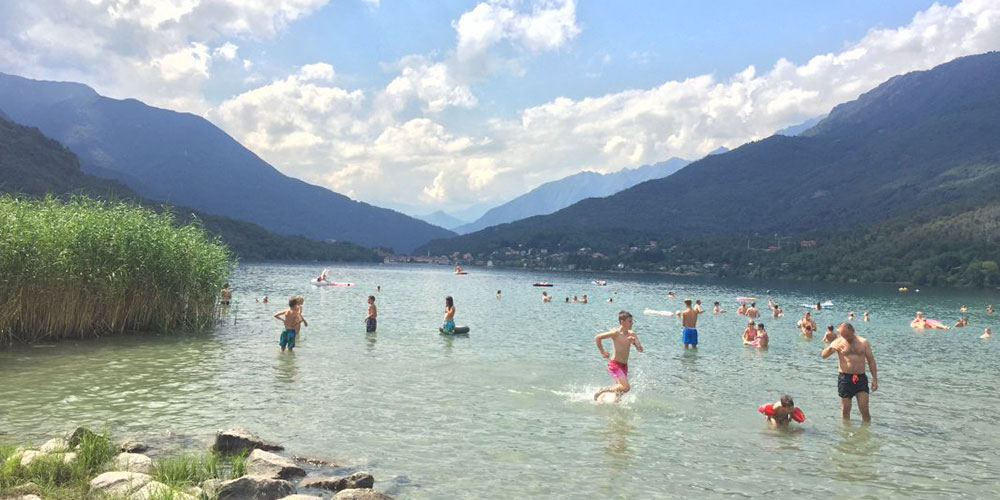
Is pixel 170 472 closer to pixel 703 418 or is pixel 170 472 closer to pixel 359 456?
pixel 359 456

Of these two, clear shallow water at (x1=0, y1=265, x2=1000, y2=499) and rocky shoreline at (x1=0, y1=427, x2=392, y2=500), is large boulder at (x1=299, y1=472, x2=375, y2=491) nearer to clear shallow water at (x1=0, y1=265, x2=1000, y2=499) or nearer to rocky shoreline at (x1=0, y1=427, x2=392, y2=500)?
rocky shoreline at (x1=0, y1=427, x2=392, y2=500)

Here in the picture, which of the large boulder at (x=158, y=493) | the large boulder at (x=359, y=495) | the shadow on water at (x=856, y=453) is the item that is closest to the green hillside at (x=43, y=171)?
the large boulder at (x=158, y=493)

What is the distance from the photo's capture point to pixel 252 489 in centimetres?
830

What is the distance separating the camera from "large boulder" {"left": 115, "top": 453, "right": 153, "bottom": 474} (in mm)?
9242

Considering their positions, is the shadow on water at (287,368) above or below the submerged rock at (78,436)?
below

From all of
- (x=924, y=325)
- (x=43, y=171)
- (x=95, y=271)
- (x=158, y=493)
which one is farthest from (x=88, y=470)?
(x=43, y=171)

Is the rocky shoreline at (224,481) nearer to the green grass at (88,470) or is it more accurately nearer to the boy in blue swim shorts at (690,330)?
the green grass at (88,470)

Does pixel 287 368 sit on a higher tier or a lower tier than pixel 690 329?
lower

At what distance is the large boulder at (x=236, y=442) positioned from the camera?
35.4 feet

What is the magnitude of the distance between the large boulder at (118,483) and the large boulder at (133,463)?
2.17 ft

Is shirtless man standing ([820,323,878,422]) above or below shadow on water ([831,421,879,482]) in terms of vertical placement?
above

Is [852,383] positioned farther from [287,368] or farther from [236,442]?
[287,368]

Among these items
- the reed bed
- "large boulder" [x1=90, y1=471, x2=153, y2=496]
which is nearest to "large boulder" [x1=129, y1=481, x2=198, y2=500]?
"large boulder" [x1=90, y1=471, x2=153, y2=496]

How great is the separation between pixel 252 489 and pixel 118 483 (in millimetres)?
1761
